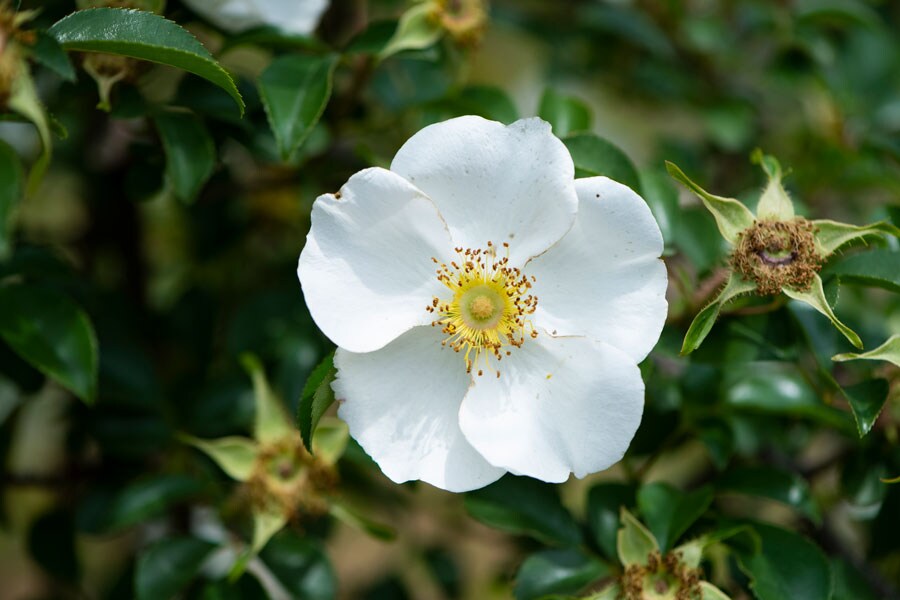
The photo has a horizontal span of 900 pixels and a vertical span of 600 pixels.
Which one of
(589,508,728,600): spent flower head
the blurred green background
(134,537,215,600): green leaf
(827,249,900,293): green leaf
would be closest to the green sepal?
(589,508,728,600): spent flower head

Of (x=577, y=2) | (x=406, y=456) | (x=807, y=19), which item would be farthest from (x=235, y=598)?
(x=577, y=2)

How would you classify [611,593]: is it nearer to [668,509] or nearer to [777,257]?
[668,509]

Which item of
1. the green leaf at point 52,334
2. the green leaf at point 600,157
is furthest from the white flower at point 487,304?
the green leaf at point 52,334

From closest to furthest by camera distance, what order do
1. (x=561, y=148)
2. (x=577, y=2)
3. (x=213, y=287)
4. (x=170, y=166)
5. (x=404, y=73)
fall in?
1. (x=561, y=148)
2. (x=170, y=166)
3. (x=404, y=73)
4. (x=213, y=287)
5. (x=577, y=2)

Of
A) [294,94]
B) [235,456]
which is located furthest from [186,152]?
[235,456]

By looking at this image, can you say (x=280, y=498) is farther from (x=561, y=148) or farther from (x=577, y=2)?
(x=577, y=2)

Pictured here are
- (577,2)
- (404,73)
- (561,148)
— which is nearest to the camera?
(561,148)
